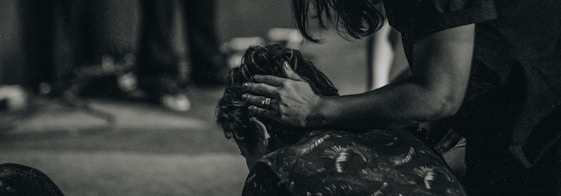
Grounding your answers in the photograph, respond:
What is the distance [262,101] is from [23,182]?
468 mm

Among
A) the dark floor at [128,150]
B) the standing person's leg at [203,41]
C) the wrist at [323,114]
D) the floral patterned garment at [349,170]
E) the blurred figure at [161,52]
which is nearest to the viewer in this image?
the floral patterned garment at [349,170]

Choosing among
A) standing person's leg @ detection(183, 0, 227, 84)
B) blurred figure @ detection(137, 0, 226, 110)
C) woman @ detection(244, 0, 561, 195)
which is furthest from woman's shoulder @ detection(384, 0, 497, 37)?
standing person's leg @ detection(183, 0, 227, 84)

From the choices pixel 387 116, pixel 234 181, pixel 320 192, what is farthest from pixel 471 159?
pixel 234 181

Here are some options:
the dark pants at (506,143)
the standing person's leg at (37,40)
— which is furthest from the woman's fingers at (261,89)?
the standing person's leg at (37,40)

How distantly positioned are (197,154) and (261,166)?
7.64 feet

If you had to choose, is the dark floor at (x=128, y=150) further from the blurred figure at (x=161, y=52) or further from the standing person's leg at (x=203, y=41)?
the standing person's leg at (x=203, y=41)

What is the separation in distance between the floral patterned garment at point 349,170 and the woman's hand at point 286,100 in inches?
4.0

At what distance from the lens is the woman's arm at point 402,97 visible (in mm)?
1336

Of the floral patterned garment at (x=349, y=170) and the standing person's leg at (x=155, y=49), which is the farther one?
the standing person's leg at (x=155, y=49)

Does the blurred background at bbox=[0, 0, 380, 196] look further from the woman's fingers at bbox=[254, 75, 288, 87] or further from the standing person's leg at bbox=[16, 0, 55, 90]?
the woman's fingers at bbox=[254, 75, 288, 87]

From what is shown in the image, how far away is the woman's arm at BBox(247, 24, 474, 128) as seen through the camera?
134 centimetres

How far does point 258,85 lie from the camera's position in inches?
61.7

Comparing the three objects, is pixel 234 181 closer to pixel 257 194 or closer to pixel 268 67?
pixel 268 67

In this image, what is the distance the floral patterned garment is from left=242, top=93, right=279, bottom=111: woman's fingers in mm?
149
